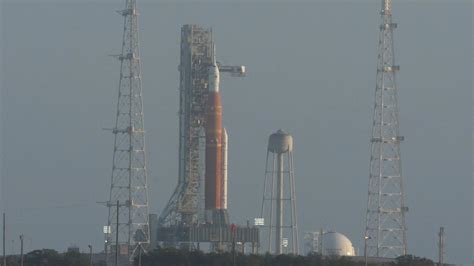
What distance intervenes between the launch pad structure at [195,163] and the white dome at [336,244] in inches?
462

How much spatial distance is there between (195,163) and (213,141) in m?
5.26

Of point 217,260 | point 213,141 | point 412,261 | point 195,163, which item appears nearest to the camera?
point 412,261

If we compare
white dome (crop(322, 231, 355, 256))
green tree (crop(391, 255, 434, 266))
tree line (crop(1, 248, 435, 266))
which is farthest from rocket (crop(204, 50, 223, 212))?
green tree (crop(391, 255, 434, 266))

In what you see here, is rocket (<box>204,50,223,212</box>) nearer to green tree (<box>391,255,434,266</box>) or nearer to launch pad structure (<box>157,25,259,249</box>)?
launch pad structure (<box>157,25,259,249</box>)

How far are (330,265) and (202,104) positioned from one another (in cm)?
4084

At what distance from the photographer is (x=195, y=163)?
185 meters

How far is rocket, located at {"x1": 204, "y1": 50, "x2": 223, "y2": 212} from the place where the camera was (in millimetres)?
181000

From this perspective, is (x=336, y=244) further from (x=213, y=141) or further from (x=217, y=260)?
(x=217, y=260)

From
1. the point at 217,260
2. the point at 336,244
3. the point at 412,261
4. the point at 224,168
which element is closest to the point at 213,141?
the point at 224,168

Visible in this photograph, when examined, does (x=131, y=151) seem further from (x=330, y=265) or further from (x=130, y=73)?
(x=330, y=265)

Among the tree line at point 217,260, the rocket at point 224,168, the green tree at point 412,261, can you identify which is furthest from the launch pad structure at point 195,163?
the green tree at point 412,261

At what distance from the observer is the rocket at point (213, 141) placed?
594ft

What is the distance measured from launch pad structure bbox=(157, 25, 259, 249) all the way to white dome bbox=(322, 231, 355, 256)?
1172cm

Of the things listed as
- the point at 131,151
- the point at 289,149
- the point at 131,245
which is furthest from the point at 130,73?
the point at 289,149
